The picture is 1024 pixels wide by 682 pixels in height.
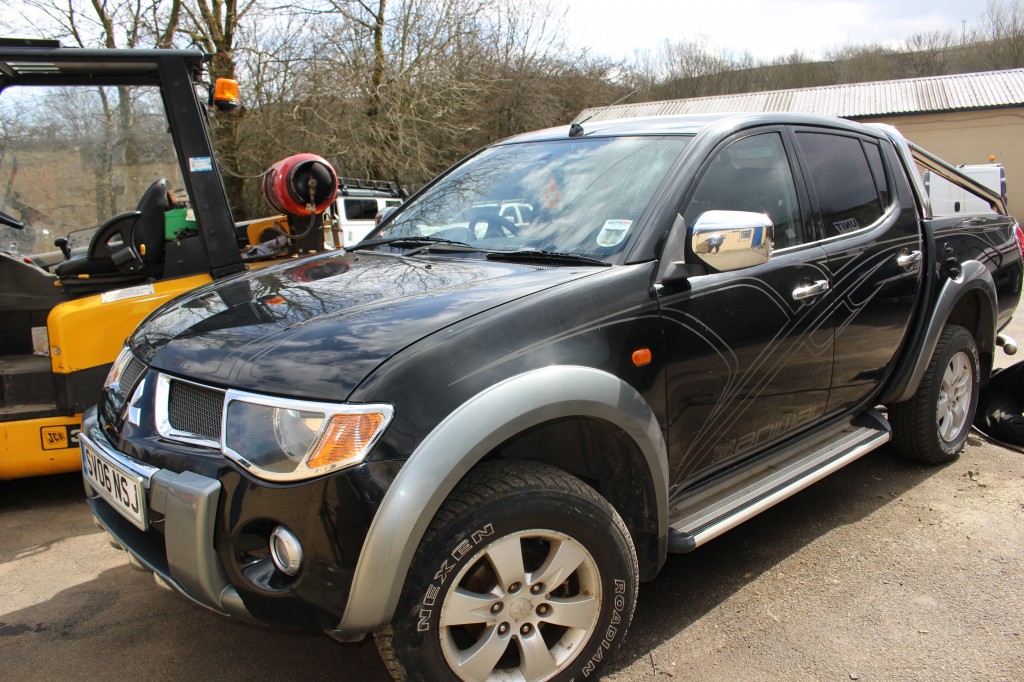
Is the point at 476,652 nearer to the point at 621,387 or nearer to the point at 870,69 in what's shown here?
the point at 621,387

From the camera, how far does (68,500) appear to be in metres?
4.43

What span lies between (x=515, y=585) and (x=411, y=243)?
65.5 inches

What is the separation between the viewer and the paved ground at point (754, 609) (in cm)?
272

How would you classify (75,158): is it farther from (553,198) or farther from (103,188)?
(553,198)

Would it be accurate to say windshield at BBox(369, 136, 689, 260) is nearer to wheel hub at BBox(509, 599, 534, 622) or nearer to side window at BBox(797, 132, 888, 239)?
side window at BBox(797, 132, 888, 239)

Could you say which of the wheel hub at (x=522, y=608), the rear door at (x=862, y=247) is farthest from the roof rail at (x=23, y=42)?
the rear door at (x=862, y=247)

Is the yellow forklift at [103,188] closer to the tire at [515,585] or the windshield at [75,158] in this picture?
the windshield at [75,158]

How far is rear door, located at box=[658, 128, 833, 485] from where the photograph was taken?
8.96ft

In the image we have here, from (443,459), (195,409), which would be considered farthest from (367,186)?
(443,459)

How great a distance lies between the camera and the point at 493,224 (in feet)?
10.6

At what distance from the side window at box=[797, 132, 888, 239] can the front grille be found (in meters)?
2.60

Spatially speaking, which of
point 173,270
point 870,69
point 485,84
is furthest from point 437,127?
point 870,69

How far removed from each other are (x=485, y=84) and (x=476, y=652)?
23.2 metres

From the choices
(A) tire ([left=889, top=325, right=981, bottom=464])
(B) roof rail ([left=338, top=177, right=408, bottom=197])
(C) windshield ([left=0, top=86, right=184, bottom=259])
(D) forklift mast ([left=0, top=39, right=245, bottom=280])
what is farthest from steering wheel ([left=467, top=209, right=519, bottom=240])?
(B) roof rail ([left=338, top=177, right=408, bottom=197])
